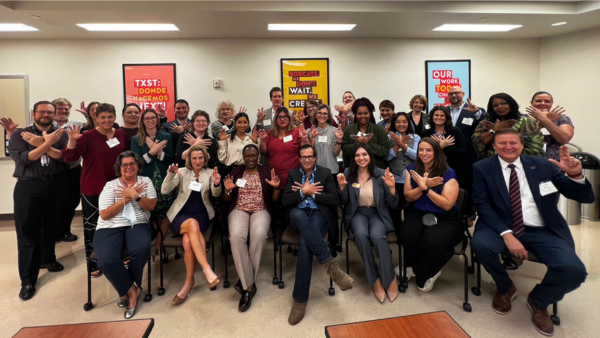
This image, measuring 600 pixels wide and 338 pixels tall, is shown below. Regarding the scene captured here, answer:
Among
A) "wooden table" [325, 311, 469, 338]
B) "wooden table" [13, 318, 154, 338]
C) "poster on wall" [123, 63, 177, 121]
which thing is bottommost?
"wooden table" [325, 311, 469, 338]

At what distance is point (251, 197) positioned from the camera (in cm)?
293

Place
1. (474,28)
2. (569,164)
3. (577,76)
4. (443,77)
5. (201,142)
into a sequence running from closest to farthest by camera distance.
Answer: (569,164) < (201,142) < (474,28) < (577,76) < (443,77)

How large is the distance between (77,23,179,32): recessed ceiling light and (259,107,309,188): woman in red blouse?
2.60 meters

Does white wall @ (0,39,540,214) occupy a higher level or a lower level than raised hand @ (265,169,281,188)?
higher

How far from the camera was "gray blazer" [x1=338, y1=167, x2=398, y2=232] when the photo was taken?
2.74m

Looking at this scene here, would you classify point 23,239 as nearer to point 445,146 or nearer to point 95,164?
point 95,164

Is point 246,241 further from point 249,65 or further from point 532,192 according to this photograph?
point 249,65

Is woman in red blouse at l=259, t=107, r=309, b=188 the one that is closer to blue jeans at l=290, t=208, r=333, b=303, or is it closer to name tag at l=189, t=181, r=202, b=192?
blue jeans at l=290, t=208, r=333, b=303

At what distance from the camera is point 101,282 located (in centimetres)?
297

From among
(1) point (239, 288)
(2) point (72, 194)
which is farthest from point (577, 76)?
(2) point (72, 194)

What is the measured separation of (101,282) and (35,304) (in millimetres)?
500

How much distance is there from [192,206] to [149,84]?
3.33 m

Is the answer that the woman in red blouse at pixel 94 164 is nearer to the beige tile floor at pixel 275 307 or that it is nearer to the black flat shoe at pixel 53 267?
the beige tile floor at pixel 275 307

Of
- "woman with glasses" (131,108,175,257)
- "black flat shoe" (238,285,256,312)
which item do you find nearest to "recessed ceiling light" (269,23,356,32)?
"woman with glasses" (131,108,175,257)
